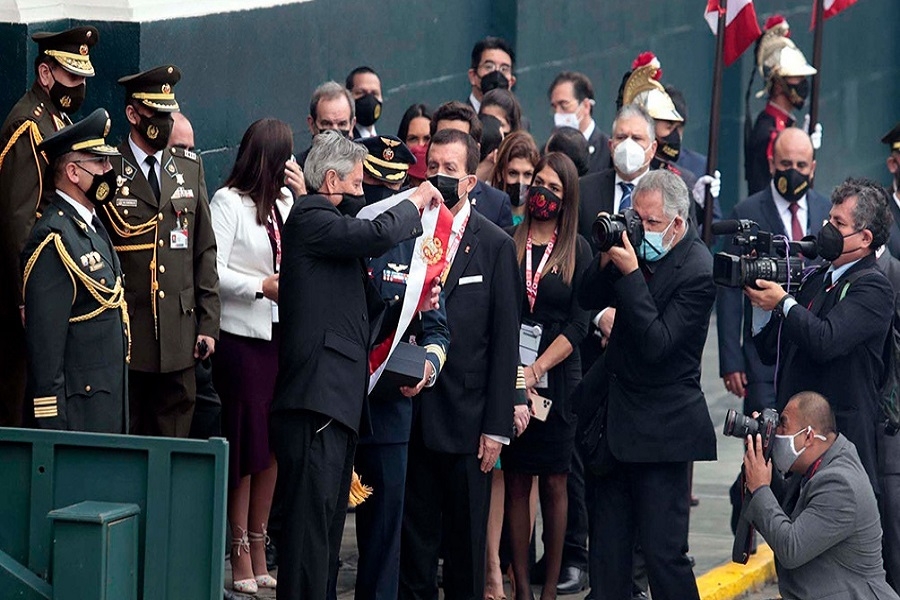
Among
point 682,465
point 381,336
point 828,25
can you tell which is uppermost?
point 828,25

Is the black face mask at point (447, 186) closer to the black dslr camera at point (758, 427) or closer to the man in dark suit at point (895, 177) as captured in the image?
the black dslr camera at point (758, 427)

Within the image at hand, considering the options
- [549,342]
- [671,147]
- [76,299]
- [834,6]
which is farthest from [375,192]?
[834,6]

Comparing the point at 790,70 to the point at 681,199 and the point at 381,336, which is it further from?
the point at 381,336

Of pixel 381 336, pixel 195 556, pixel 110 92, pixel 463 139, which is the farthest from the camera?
pixel 110 92

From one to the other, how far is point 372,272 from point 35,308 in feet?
4.83

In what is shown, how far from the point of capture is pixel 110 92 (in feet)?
28.4

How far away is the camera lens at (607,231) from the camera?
7473 millimetres

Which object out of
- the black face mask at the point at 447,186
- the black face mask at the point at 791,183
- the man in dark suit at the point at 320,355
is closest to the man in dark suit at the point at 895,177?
the black face mask at the point at 791,183

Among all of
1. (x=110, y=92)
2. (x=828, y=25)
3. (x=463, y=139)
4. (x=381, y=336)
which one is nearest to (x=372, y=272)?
(x=381, y=336)

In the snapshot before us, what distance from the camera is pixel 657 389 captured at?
306 inches

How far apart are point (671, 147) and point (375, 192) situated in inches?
116

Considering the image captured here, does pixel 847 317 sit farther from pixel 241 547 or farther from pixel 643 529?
pixel 241 547

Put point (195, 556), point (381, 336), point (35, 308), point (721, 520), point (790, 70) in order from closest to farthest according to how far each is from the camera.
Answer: point (195, 556) < point (35, 308) < point (381, 336) < point (721, 520) < point (790, 70)

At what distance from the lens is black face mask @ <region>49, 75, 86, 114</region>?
25.0 feet
